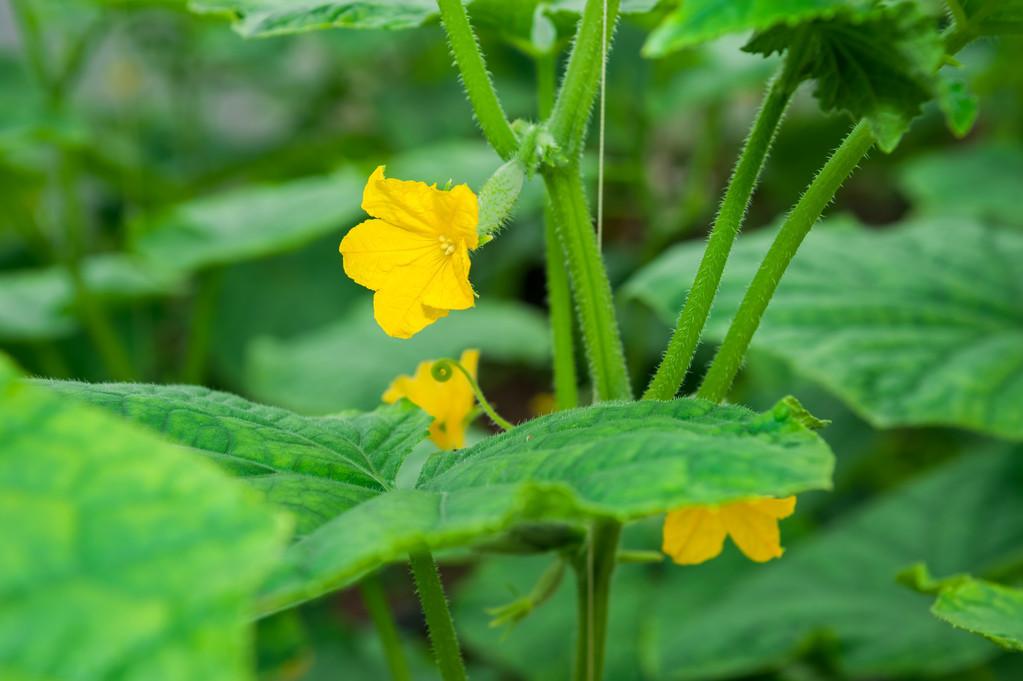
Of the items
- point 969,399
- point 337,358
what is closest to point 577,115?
point 969,399

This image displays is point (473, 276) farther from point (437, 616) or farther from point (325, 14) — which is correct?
point (437, 616)

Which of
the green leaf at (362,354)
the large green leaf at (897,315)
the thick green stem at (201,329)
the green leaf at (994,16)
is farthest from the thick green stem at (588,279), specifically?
the thick green stem at (201,329)

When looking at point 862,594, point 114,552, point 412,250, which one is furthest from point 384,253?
point 862,594

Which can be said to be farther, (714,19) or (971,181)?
(971,181)

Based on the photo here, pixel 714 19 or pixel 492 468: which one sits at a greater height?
pixel 714 19

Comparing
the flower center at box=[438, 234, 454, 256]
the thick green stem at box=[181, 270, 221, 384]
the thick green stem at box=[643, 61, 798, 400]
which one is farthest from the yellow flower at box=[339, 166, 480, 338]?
the thick green stem at box=[181, 270, 221, 384]

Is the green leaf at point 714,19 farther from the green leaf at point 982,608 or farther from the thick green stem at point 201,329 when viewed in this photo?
the thick green stem at point 201,329

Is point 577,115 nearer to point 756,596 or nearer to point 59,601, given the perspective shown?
point 59,601
